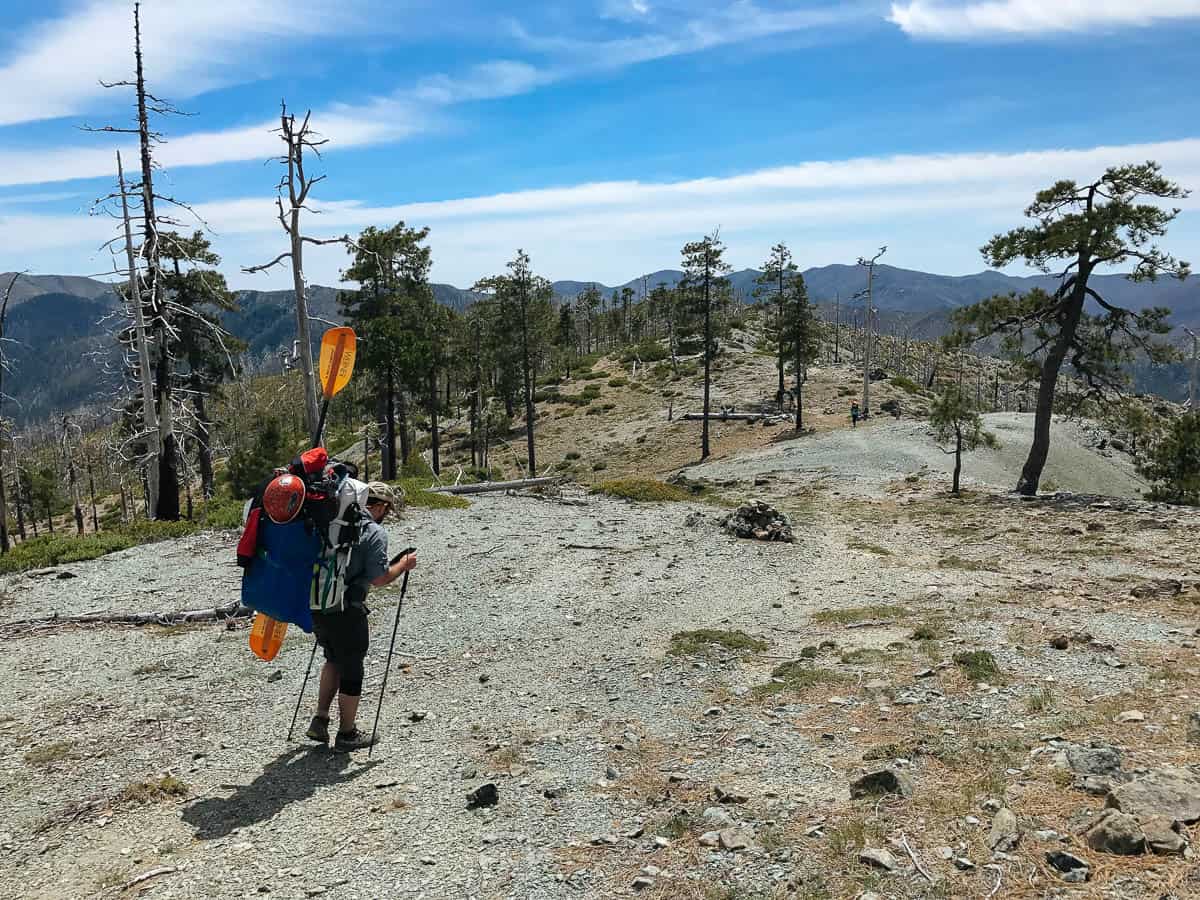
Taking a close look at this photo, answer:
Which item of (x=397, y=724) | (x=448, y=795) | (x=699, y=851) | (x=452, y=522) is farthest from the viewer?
(x=452, y=522)

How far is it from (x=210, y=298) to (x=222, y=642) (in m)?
20.1

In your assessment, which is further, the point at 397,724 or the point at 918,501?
the point at 918,501

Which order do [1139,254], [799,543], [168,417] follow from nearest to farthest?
[799,543] < [168,417] < [1139,254]

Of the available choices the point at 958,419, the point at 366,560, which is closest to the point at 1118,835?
the point at 366,560

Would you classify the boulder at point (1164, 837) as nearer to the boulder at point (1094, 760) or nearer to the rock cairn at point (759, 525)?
the boulder at point (1094, 760)

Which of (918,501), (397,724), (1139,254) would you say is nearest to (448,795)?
(397,724)

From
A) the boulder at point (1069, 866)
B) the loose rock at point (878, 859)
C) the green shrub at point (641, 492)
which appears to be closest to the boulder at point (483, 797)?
the loose rock at point (878, 859)

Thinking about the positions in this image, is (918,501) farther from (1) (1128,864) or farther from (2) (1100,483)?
(1) (1128,864)

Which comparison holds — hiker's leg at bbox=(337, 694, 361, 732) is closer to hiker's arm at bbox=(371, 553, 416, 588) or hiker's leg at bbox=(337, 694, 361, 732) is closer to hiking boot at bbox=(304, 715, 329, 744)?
hiking boot at bbox=(304, 715, 329, 744)

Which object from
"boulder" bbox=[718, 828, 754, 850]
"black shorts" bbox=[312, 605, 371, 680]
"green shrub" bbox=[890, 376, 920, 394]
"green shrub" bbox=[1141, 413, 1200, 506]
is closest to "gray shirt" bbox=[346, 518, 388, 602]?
"black shorts" bbox=[312, 605, 371, 680]

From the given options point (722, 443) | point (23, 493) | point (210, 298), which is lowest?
point (23, 493)

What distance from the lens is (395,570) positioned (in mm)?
6594

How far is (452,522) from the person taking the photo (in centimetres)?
1886

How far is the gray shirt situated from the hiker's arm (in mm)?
35
